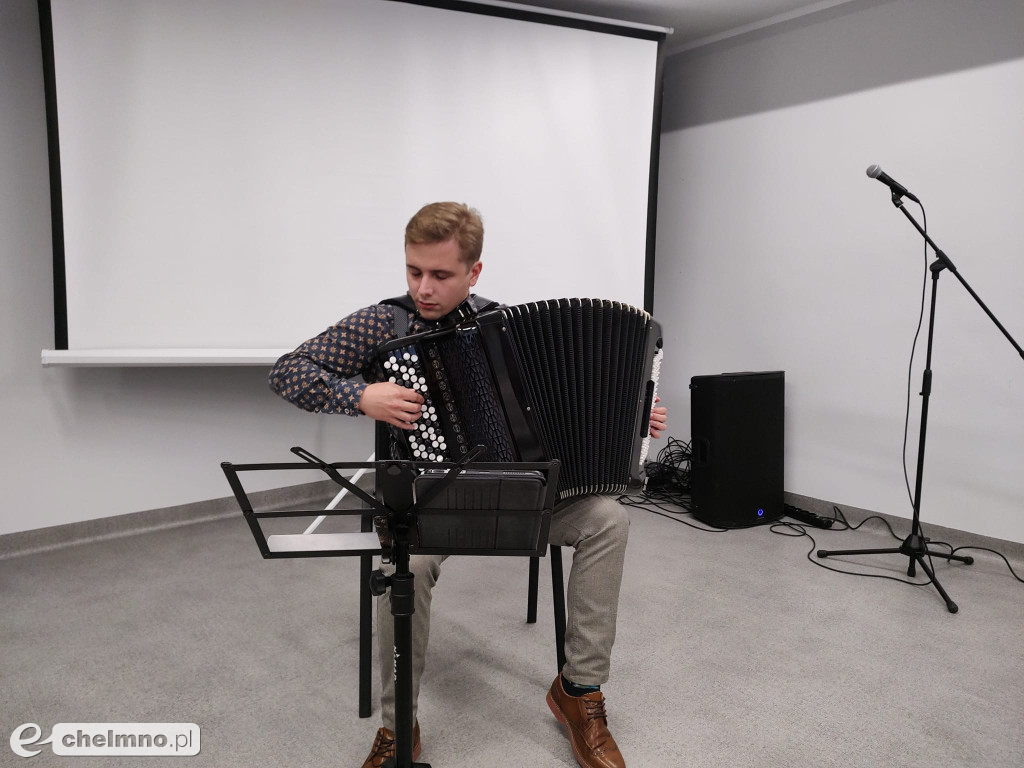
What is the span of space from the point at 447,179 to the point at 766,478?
69.8 inches

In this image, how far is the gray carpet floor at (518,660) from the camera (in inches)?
62.5

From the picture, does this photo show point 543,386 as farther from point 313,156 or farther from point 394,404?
point 313,156

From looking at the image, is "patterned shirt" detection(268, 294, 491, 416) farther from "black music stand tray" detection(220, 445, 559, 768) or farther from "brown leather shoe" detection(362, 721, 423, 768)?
"brown leather shoe" detection(362, 721, 423, 768)

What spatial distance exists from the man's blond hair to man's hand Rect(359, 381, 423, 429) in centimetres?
32

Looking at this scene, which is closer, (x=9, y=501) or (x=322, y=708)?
(x=322, y=708)

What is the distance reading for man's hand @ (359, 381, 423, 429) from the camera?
129 cm

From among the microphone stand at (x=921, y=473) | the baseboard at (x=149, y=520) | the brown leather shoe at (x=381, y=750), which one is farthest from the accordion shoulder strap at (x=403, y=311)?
the baseboard at (x=149, y=520)

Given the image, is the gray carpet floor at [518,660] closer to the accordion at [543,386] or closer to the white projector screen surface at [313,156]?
the accordion at [543,386]

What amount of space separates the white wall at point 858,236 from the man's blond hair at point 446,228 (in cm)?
215

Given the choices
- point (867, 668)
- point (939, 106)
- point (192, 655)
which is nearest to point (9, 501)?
point (192, 655)

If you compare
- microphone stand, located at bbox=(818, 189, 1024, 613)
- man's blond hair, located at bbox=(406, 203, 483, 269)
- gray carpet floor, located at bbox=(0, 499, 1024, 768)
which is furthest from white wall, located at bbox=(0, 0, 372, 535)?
microphone stand, located at bbox=(818, 189, 1024, 613)

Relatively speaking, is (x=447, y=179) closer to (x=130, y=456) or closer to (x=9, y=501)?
(x=130, y=456)

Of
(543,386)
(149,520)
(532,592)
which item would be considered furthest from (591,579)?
(149,520)

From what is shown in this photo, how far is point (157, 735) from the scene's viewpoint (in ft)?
5.18
